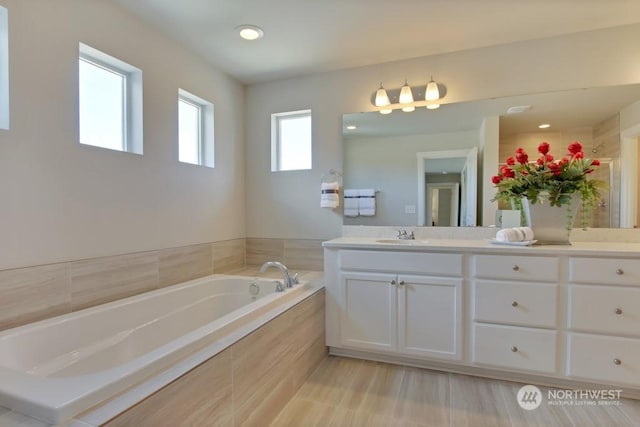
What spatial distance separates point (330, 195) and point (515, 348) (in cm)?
171

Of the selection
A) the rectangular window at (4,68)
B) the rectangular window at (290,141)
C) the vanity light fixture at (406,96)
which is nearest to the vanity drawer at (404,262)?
the rectangular window at (290,141)

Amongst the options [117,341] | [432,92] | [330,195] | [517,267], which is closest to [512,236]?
[517,267]

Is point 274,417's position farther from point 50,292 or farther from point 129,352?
point 50,292

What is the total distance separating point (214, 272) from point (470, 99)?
8.40 ft

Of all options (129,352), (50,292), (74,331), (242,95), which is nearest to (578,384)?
(129,352)

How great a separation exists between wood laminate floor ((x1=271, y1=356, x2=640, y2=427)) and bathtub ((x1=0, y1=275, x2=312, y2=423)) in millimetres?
572

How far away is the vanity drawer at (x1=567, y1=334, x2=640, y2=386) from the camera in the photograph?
1731mm

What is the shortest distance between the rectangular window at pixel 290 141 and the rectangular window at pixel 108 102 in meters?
1.27

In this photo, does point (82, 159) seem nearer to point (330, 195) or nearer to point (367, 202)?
point (330, 195)

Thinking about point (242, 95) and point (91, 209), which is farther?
point (242, 95)

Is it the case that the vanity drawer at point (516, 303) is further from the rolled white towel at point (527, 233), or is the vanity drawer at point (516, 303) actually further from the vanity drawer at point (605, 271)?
the rolled white towel at point (527, 233)

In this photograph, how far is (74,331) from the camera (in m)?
1.57

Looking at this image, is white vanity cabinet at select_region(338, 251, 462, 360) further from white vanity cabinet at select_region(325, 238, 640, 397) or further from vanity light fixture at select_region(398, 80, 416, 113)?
vanity light fixture at select_region(398, 80, 416, 113)

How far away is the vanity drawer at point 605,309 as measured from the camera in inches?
68.2
